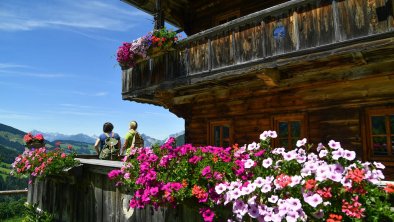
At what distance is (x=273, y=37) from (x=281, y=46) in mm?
330

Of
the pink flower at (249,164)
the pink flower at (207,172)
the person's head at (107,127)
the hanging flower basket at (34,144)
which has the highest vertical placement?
the person's head at (107,127)

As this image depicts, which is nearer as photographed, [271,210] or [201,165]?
[271,210]

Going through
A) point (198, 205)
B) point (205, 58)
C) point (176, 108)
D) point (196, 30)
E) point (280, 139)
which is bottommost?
point (198, 205)

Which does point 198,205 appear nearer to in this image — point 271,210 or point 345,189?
point 271,210

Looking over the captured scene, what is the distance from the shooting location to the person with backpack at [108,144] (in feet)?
27.1

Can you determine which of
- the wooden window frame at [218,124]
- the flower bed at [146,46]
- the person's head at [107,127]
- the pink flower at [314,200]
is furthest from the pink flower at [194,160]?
the wooden window frame at [218,124]

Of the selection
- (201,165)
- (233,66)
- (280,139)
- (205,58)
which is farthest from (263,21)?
(201,165)

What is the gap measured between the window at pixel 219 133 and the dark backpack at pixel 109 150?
3.65 m

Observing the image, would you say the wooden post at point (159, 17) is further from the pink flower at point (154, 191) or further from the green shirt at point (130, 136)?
the pink flower at point (154, 191)

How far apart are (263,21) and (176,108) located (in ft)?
17.4

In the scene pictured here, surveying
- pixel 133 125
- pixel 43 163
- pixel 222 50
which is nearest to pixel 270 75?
pixel 222 50

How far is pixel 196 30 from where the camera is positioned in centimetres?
1197

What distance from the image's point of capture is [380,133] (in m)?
7.29

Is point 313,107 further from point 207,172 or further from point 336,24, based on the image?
point 207,172
